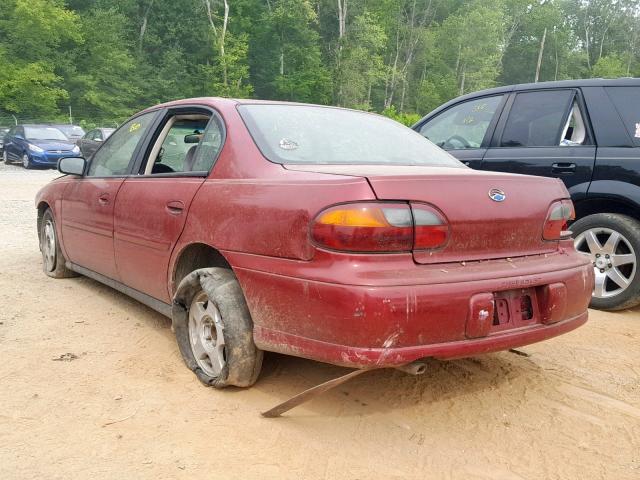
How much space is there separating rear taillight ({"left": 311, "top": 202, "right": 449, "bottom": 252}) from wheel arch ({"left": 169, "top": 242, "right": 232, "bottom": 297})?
0.95 metres

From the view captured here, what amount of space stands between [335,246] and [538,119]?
353cm

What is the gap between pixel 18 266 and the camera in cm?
553

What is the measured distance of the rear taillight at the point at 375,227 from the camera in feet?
7.41

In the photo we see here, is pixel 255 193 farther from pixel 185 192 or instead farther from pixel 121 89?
pixel 121 89

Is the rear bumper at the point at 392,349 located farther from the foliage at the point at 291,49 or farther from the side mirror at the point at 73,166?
the foliage at the point at 291,49

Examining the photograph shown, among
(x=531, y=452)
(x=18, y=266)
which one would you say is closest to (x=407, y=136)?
(x=531, y=452)

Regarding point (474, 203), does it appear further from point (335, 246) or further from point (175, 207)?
point (175, 207)

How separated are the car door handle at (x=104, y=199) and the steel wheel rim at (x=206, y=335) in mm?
1319

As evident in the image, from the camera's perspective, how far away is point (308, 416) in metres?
2.69

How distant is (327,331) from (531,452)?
40.8 inches

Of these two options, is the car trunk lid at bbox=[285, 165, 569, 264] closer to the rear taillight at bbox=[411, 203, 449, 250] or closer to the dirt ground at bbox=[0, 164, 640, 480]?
the rear taillight at bbox=[411, 203, 449, 250]

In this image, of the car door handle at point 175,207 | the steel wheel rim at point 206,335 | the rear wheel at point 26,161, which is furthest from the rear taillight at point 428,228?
the rear wheel at point 26,161

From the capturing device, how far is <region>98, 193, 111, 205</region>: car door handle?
3.94 metres

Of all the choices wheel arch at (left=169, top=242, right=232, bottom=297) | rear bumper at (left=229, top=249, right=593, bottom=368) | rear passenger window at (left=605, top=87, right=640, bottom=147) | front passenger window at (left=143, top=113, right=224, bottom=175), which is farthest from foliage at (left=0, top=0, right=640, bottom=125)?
rear bumper at (left=229, top=249, right=593, bottom=368)
